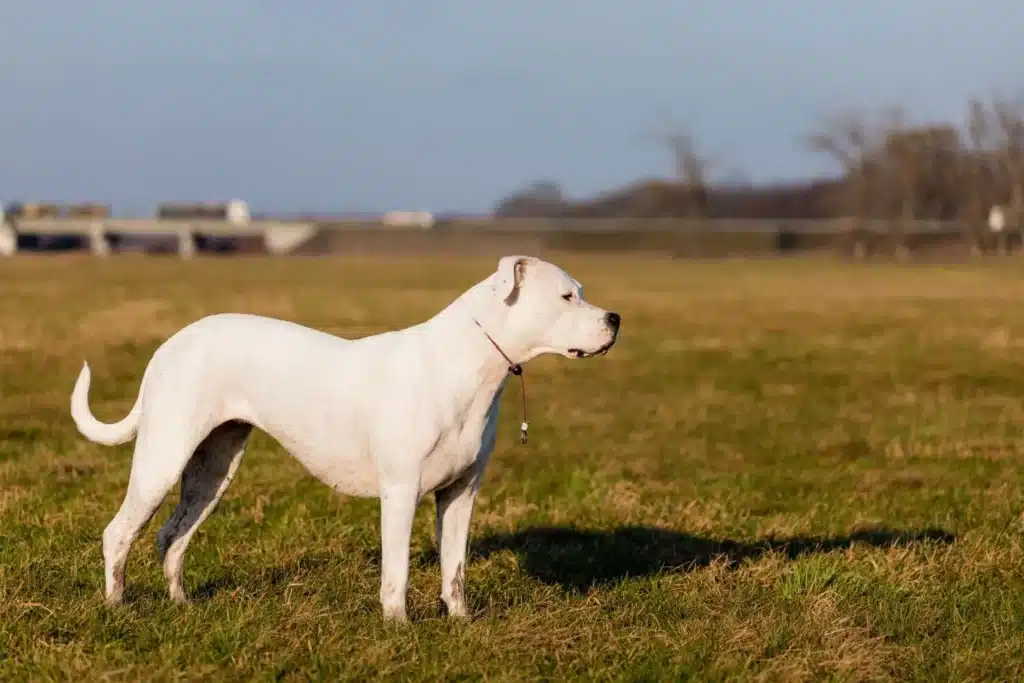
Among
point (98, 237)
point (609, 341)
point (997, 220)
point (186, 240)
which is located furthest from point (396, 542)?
point (98, 237)

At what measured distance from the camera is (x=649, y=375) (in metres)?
22.3

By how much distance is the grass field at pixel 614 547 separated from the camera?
5.67 meters

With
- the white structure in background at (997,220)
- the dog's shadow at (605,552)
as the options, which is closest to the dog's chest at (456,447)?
the dog's shadow at (605,552)

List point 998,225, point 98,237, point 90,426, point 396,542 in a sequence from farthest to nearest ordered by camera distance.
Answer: point 98,237, point 998,225, point 90,426, point 396,542

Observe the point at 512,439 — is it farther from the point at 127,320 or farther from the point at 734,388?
the point at 127,320

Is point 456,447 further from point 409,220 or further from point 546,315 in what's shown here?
point 409,220

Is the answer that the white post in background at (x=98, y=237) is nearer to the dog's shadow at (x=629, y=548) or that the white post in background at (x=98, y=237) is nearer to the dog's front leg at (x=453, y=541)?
the dog's shadow at (x=629, y=548)

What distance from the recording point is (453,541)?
21.4 feet

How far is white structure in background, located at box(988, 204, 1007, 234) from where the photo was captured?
366 ft

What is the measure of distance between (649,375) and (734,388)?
2.23m

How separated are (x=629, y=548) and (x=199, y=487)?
3051 mm

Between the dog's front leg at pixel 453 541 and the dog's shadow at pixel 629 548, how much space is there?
1.13 m

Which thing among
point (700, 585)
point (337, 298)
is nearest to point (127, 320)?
point (337, 298)

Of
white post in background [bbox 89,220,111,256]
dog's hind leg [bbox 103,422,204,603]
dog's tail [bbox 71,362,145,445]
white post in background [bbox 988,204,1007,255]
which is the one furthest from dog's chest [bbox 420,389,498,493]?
white post in background [bbox 89,220,111,256]
